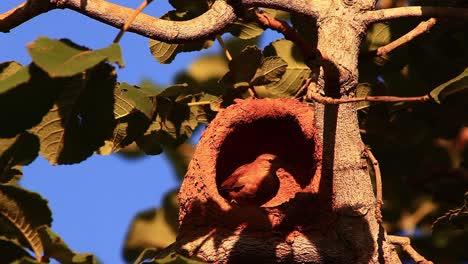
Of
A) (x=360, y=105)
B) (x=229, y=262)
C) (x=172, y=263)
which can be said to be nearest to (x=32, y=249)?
(x=172, y=263)

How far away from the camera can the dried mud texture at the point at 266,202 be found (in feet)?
11.5

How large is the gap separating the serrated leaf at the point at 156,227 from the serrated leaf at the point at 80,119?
114 cm

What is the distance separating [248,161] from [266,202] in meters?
0.29

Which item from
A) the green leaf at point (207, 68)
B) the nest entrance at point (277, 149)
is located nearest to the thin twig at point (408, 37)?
the nest entrance at point (277, 149)

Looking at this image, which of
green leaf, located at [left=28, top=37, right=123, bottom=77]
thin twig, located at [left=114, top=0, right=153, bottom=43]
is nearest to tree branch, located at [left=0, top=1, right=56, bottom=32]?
thin twig, located at [left=114, top=0, right=153, bottom=43]

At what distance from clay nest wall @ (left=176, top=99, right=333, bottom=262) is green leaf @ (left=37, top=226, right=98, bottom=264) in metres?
0.92

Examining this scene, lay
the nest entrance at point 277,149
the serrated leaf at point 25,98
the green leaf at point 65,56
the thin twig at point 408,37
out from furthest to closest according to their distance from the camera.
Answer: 1. the nest entrance at point 277,149
2. the thin twig at point 408,37
3. the serrated leaf at point 25,98
4. the green leaf at point 65,56

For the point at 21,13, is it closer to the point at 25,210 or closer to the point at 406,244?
the point at 25,210

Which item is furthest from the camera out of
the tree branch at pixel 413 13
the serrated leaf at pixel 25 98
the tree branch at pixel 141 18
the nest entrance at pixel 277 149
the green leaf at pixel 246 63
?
the nest entrance at pixel 277 149

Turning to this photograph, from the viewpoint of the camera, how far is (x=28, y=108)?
2793mm

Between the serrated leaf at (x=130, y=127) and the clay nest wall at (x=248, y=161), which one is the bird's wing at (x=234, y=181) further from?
the serrated leaf at (x=130, y=127)

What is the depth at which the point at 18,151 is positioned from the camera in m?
3.07

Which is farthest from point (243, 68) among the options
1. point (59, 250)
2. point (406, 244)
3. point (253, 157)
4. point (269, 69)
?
point (59, 250)

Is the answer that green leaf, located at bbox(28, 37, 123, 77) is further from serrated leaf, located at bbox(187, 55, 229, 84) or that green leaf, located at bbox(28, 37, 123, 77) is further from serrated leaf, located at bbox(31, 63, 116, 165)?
serrated leaf, located at bbox(187, 55, 229, 84)
